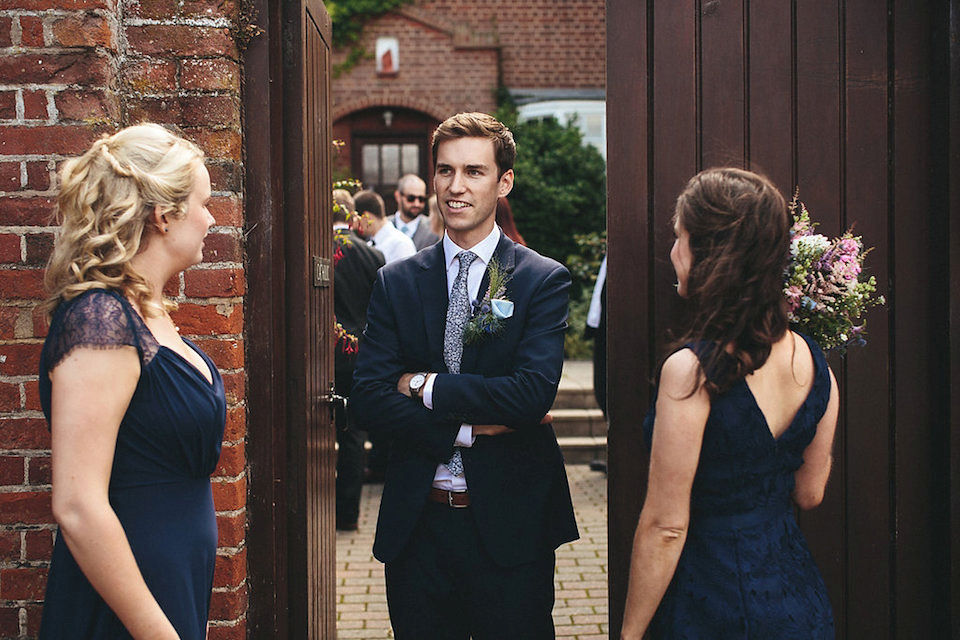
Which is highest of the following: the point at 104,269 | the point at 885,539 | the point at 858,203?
the point at 858,203

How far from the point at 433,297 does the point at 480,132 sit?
0.54 meters

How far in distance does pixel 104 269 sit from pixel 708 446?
54.6 inches

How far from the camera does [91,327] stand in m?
1.69

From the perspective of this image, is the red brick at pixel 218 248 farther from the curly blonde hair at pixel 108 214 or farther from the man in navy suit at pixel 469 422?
the curly blonde hair at pixel 108 214

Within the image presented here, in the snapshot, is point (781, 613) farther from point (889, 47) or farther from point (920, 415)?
point (889, 47)

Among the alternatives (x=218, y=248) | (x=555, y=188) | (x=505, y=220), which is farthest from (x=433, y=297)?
(x=555, y=188)

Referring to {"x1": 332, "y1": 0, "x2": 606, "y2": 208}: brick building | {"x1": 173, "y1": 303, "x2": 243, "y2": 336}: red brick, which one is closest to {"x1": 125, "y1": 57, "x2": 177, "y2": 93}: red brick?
{"x1": 173, "y1": 303, "x2": 243, "y2": 336}: red brick

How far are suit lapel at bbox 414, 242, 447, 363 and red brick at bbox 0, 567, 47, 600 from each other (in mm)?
1364

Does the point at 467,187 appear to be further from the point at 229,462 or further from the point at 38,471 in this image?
the point at 38,471

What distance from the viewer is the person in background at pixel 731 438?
1.94 meters

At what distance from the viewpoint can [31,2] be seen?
8.23ft

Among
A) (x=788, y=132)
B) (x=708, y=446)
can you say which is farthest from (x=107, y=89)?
(x=788, y=132)

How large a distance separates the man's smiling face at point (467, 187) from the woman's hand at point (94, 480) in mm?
1232

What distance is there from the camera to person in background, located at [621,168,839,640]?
1942 mm
